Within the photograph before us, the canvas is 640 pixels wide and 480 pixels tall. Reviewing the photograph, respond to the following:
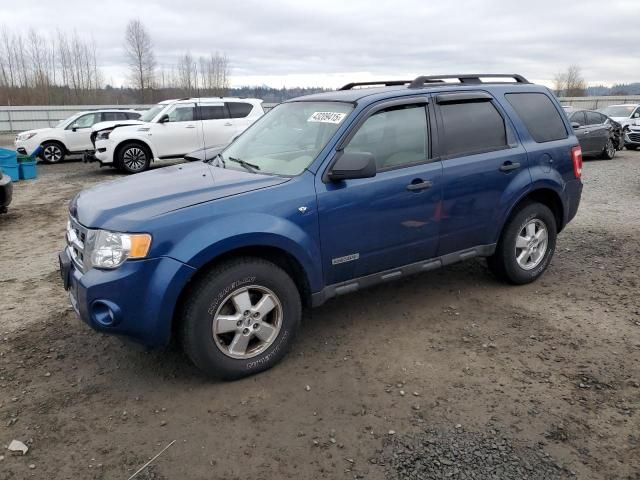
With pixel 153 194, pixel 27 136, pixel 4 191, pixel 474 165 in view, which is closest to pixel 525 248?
pixel 474 165

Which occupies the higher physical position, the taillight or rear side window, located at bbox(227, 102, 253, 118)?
rear side window, located at bbox(227, 102, 253, 118)

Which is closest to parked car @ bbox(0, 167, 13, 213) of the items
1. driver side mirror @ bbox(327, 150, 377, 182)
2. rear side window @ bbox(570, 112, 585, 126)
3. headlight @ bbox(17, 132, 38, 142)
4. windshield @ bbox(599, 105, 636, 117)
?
driver side mirror @ bbox(327, 150, 377, 182)

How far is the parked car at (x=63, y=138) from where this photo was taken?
16.1 m

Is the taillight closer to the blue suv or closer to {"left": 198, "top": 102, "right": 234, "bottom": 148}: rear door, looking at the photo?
the blue suv

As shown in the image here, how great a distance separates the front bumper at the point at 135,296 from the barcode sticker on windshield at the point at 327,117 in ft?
5.32

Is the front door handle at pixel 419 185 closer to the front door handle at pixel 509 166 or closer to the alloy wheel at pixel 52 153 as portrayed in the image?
the front door handle at pixel 509 166

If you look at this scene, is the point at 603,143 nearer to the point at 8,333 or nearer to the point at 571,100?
the point at 8,333

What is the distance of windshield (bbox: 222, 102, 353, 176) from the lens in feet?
12.6

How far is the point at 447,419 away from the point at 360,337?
117 cm

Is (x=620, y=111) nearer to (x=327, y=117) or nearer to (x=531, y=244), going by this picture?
(x=531, y=244)

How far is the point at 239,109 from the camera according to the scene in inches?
575

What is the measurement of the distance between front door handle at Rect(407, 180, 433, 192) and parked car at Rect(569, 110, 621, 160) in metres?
12.6

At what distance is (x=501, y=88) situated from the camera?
4.78 metres

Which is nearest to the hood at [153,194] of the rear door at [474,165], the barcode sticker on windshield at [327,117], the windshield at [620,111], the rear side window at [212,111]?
the barcode sticker on windshield at [327,117]
